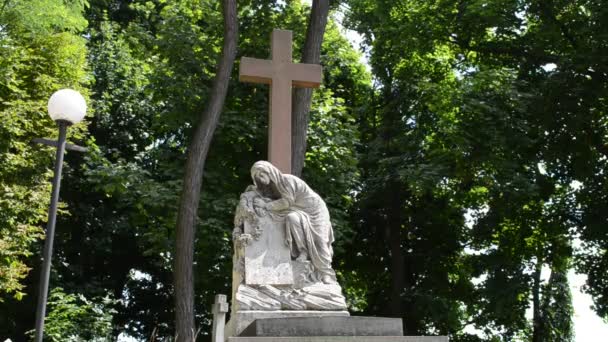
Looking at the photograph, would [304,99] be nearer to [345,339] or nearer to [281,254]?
[281,254]

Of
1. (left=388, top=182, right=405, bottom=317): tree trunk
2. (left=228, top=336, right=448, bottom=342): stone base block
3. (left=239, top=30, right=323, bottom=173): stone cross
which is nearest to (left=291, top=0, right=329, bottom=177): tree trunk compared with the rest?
(left=239, top=30, right=323, bottom=173): stone cross

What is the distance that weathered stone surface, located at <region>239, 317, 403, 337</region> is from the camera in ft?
22.6

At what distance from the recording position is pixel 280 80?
11.0 meters

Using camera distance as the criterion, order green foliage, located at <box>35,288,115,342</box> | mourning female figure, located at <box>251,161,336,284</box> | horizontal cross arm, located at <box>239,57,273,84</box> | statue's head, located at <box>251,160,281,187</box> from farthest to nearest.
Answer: green foliage, located at <box>35,288,115,342</box>, horizontal cross arm, located at <box>239,57,273,84</box>, statue's head, located at <box>251,160,281,187</box>, mourning female figure, located at <box>251,161,336,284</box>

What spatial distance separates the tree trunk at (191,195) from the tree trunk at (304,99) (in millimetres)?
1167

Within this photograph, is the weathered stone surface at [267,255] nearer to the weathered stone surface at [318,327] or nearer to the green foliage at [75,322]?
the weathered stone surface at [318,327]

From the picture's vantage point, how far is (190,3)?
1872 centimetres

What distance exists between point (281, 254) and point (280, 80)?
3.15 m

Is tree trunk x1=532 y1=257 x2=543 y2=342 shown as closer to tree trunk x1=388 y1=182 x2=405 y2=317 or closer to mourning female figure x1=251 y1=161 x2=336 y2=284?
tree trunk x1=388 y1=182 x2=405 y2=317

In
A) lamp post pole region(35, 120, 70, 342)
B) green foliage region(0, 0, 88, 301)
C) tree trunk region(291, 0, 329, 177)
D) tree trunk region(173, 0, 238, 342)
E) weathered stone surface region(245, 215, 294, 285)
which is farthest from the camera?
green foliage region(0, 0, 88, 301)

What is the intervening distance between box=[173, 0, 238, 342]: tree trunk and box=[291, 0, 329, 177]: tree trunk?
1.17 metres

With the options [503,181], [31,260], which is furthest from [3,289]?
[503,181]

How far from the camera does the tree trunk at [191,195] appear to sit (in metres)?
11.9

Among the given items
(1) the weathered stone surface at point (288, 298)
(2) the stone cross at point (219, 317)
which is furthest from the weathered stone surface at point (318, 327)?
(1) the weathered stone surface at point (288, 298)
